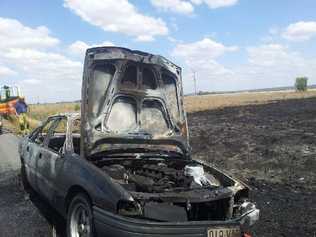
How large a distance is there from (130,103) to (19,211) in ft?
8.30

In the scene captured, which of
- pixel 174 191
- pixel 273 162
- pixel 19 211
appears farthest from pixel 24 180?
pixel 273 162

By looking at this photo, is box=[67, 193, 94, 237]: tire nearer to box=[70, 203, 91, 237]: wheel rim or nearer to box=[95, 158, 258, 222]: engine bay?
box=[70, 203, 91, 237]: wheel rim

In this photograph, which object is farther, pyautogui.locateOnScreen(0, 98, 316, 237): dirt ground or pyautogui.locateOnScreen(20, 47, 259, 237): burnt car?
pyautogui.locateOnScreen(0, 98, 316, 237): dirt ground

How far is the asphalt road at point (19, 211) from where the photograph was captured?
5977mm

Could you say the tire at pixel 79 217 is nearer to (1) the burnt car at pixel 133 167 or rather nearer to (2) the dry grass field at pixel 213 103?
(1) the burnt car at pixel 133 167

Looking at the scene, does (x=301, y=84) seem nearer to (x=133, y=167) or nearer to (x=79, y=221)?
(x=133, y=167)

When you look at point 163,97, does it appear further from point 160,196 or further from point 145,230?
point 145,230

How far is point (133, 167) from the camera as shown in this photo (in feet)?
18.9

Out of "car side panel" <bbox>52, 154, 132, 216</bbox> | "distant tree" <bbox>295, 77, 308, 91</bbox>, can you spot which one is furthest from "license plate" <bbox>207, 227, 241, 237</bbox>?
"distant tree" <bbox>295, 77, 308, 91</bbox>

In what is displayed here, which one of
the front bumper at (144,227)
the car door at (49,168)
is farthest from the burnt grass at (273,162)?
the car door at (49,168)

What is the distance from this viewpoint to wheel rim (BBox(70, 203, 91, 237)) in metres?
5.00

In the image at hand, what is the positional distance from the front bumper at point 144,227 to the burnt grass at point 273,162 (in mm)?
1656

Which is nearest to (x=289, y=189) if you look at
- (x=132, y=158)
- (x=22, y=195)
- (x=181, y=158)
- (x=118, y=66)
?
(x=181, y=158)

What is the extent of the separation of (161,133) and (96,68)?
4.36ft
